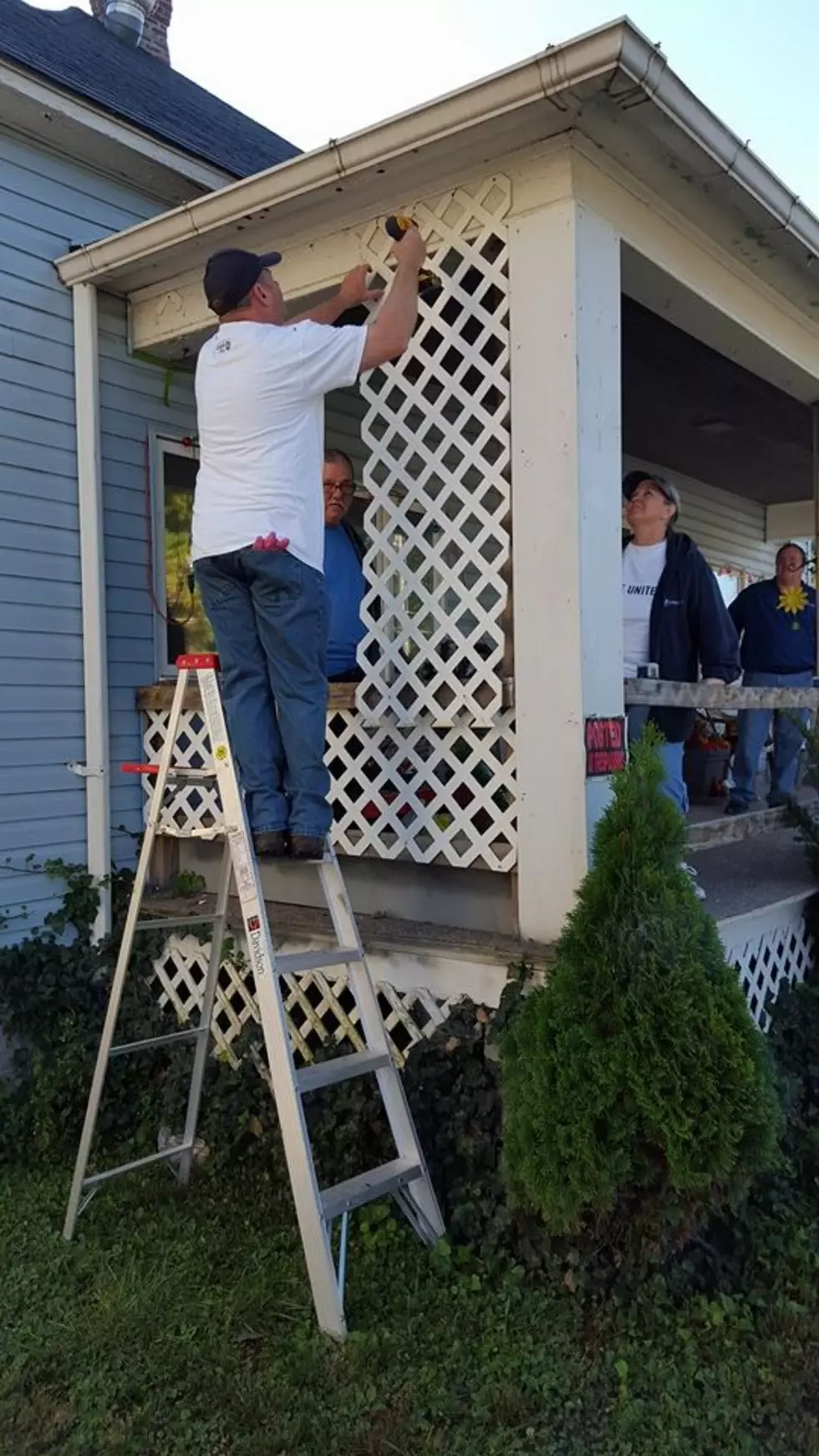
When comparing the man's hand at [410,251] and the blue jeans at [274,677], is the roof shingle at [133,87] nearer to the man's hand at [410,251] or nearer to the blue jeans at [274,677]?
the man's hand at [410,251]

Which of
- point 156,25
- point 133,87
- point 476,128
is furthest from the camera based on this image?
point 156,25

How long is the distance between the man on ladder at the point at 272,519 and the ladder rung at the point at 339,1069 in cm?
59

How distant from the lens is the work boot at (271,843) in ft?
10.2

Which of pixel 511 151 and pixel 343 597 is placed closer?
pixel 511 151

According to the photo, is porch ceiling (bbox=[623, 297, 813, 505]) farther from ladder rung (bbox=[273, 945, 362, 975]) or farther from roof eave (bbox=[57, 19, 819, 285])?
ladder rung (bbox=[273, 945, 362, 975])

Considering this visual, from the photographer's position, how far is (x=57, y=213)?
4.61 m

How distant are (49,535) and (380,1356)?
328 centimetres

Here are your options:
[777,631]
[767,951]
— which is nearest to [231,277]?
[767,951]

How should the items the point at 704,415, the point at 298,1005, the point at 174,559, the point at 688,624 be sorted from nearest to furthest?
the point at 298,1005 → the point at 688,624 → the point at 174,559 → the point at 704,415

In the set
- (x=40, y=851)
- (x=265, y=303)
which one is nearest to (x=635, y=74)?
(x=265, y=303)

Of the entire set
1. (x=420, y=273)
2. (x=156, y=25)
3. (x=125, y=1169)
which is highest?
(x=156, y=25)

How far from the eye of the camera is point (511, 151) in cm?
341

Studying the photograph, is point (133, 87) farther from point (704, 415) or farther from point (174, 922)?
point (174, 922)

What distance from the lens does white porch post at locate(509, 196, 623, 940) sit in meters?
3.32
